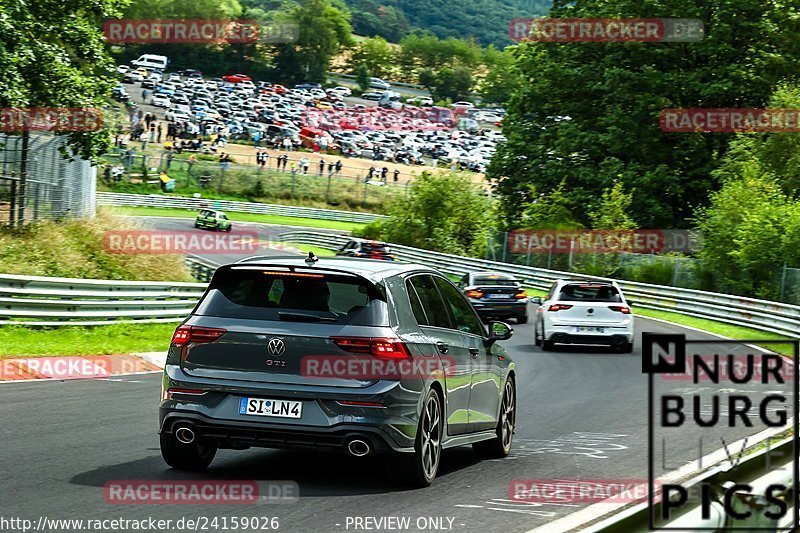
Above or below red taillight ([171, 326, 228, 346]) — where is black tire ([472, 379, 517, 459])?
below

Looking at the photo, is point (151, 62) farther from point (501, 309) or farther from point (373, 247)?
point (501, 309)

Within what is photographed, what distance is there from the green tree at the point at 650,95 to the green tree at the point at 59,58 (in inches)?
1117

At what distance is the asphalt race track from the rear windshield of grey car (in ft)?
3.92

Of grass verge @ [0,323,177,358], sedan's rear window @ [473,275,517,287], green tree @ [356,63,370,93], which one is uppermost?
green tree @ [356,63,370,93]

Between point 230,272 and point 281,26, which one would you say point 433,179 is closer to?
point 230,272

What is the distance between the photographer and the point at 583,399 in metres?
16.7

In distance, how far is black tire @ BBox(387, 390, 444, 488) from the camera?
28.6ft

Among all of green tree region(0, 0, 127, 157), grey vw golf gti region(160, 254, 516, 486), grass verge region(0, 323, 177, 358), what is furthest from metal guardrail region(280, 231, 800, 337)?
grey vw golf gti region(160, 254, 516, 486)

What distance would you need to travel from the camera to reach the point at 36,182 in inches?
1057

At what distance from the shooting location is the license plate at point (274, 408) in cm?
846

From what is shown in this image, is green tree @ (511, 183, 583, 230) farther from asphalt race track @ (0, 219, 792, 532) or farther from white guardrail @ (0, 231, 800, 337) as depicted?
asphalt race track @ (0, 219, 792, 532)

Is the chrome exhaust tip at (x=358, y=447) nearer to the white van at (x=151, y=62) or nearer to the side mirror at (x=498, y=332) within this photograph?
the side mirror at (x=498, y=332)

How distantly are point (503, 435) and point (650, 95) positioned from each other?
41.6 meters

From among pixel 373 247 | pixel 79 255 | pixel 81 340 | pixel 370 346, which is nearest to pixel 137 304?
pixel 81 340
